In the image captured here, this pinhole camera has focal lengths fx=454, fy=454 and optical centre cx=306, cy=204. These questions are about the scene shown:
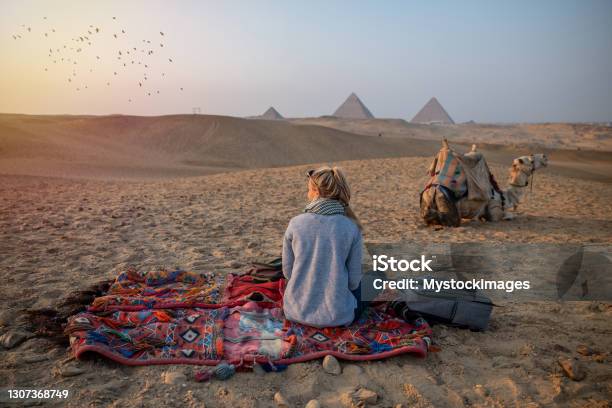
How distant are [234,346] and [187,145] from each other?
33.3 meters

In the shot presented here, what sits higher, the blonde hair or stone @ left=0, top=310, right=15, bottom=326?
the blonde hair

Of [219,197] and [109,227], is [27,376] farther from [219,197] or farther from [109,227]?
[219,197]

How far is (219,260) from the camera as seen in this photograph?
5.50m

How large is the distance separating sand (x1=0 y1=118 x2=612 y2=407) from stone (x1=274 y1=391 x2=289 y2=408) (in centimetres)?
4

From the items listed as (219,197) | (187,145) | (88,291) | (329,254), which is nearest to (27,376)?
(88,291)

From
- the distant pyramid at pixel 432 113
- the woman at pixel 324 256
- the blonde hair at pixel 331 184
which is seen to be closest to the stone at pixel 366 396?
the woman at pixel 324 256

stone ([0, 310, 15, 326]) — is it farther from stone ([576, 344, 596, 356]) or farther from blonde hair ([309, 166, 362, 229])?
stone ([576, 344, 596, 356])

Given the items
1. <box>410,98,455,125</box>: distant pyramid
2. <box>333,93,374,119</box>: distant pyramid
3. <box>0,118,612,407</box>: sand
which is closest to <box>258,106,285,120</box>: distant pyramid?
<box>333,93,374,119</box>: distant pyramid

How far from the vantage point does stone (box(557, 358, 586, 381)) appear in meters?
3.04

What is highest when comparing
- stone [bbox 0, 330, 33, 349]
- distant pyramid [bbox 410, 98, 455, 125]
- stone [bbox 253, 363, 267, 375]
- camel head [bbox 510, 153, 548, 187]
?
distant pyramid [bbox 410, 98, 455, 125]

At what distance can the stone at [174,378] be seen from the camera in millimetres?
2947

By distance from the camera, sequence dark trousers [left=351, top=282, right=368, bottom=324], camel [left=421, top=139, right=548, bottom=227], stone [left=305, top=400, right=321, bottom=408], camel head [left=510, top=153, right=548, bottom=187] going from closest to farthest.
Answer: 1. stone [left=305, top=400, right=321, bottom=408]
2. dark trousers [left=351, top=282, right=368, bottom=324]
3. camel [left=421, top=139, right=548, bottom=227]
4. camel head [left=510, top=153, right=548, bottom=187]

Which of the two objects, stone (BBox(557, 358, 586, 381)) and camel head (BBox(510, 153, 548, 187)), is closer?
stone (BBox(557, 358, 586, 381))

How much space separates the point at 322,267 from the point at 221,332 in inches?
36.1
